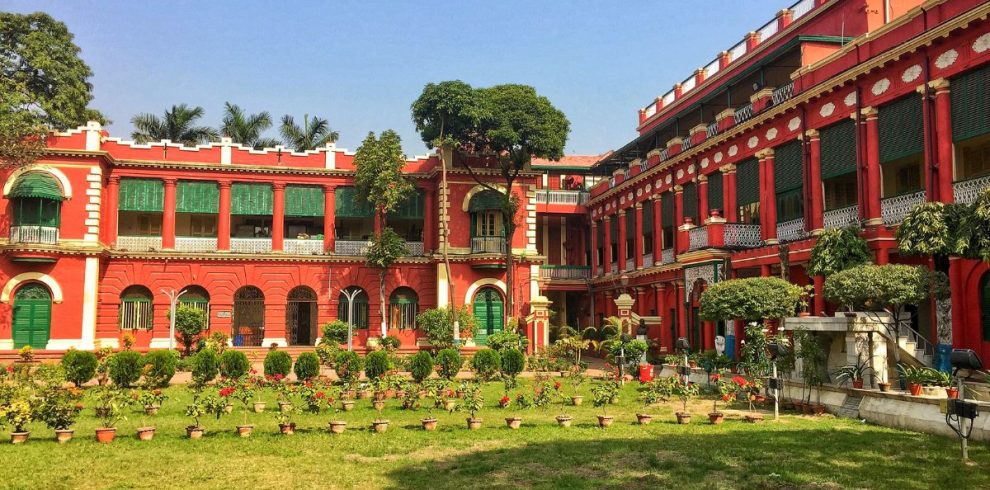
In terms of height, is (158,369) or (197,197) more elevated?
(197,197)

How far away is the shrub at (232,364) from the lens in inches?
787

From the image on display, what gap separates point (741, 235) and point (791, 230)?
6.77ft

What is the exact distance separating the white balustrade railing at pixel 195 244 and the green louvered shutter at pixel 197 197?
1074 millimetres

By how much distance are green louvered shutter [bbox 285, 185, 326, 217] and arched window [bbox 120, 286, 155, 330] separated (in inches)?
245

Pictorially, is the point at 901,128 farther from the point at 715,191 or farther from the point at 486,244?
the point at 486,244

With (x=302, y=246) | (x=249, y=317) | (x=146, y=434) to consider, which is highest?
(x=302, y=246)

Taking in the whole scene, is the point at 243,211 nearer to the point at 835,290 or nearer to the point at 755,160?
the point at 755,160

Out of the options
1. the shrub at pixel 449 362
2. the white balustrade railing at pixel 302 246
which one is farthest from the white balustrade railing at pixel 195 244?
the shrub at pixel 449 362

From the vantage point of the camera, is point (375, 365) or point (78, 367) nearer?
point (78, 367)

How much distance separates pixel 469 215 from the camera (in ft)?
105

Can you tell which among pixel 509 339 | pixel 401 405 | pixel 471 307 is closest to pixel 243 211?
pixel 471 307

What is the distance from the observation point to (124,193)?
30453 mm

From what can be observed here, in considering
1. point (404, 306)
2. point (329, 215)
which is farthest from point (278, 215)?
point (404, 306)

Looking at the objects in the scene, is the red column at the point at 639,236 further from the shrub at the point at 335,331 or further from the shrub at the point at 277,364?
the shrub at the point at 277,364
